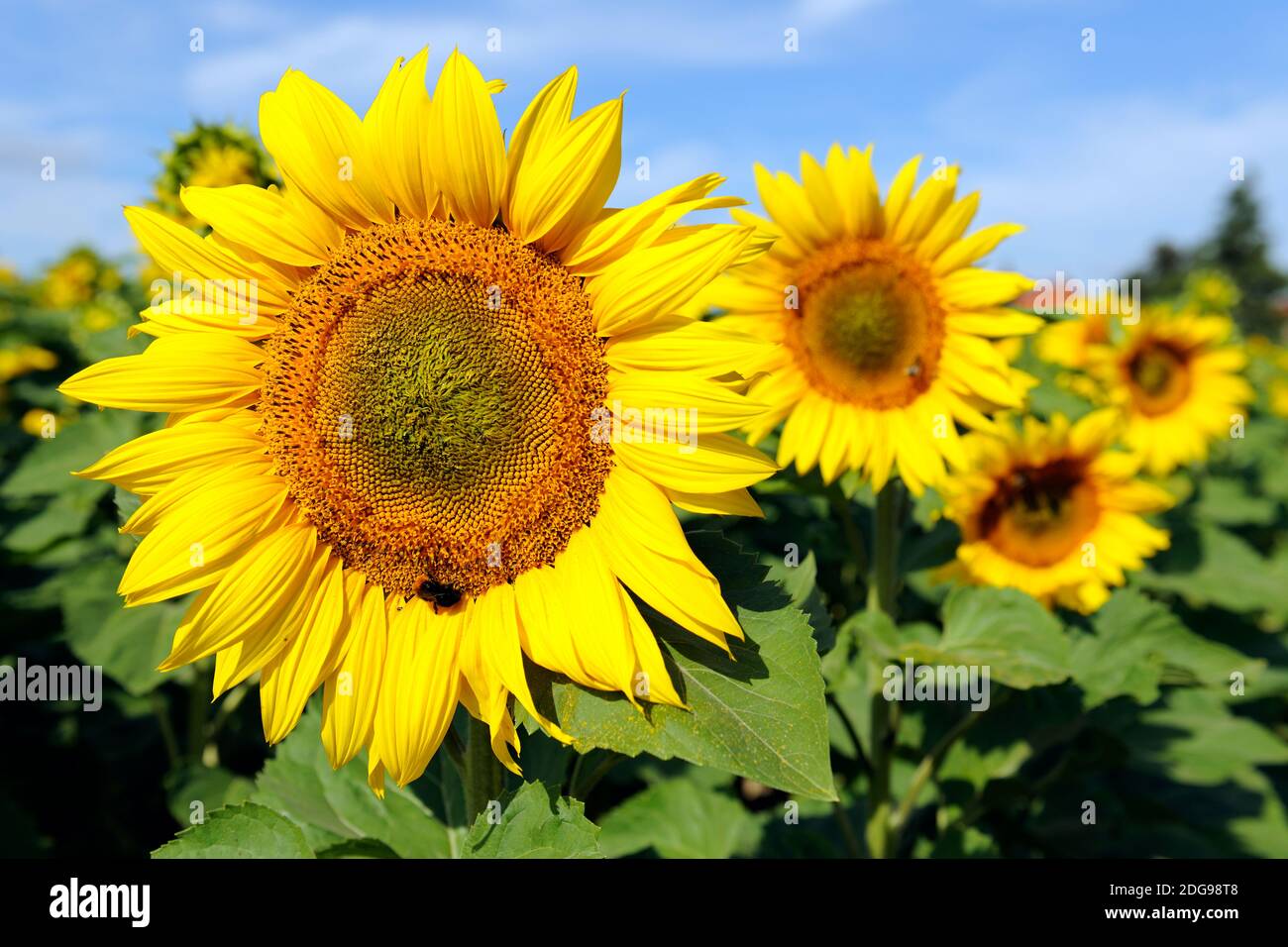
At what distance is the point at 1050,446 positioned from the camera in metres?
4.12

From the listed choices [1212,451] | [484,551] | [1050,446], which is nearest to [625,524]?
[484,551]

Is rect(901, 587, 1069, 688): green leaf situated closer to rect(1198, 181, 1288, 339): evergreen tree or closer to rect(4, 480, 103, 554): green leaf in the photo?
rect(4, 480, 103, 554): green leaf

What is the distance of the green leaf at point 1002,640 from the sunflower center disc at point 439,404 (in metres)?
1.62

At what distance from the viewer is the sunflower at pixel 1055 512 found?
394 cm

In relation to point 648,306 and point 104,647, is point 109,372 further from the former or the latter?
point 104,647

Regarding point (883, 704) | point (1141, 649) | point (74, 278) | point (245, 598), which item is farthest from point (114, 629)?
point (74, 278)

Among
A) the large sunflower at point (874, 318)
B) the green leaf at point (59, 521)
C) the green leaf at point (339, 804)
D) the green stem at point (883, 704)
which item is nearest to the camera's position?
the green leaf at point (339, 804)

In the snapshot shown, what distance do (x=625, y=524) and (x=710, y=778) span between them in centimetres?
257

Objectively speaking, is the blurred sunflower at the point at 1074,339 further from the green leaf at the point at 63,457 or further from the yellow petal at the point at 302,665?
the green leaf at the point at 63,457

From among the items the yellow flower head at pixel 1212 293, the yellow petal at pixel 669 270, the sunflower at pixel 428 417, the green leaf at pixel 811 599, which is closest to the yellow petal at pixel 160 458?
the sunflower at pixel 428 417

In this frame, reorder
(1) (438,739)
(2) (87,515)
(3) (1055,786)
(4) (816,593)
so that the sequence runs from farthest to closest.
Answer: (2) (87,515) < (3) (1055,786) < (4) (816,593) < (1) (438,739)

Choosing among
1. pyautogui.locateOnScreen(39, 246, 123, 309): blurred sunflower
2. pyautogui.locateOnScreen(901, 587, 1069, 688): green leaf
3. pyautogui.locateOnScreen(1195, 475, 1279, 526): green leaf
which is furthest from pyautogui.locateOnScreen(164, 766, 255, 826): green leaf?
pyautogui.locateOnScreen(39, 246, 123, 309): blurred sunflower

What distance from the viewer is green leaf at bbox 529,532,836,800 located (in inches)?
64.2

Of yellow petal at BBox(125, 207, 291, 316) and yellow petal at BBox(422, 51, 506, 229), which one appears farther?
yellow petal at BBox(125, 207, 291, 316)
